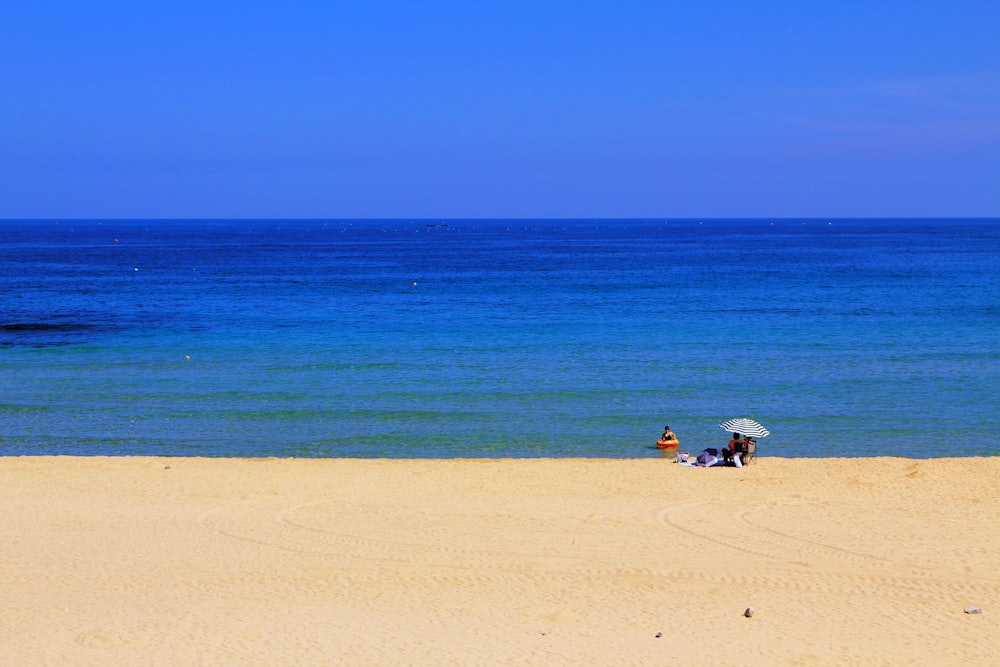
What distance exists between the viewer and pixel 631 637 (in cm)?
1320

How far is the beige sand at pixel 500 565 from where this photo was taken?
1295 centimetres

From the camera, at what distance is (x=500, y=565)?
629 inches

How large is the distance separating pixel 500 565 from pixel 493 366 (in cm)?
2200

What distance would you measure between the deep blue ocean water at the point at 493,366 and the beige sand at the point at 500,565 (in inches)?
167

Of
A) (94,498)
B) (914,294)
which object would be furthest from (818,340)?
(94,498)

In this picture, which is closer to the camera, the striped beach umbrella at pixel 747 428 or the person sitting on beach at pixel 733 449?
the person sitting on beach at pixel 733 449

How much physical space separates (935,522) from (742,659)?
7619 mm

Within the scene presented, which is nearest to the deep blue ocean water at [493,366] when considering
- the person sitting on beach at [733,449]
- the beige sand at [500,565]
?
the person sitting on beach at [733,449]

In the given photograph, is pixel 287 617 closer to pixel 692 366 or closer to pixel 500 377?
pixel 500 377

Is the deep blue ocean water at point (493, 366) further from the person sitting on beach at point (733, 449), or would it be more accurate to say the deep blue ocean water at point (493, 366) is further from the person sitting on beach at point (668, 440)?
the person sitting on beach at point (733, 449)

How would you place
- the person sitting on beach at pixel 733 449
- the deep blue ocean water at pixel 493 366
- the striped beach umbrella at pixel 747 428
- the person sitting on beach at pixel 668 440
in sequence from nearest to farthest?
the person sitting on beach at pixel 733 449 → the striped beach umbrella at pixel 747 428 → the person sitting on beach at pixel 668 440 → the deep blue ocean water at pixel 493 366

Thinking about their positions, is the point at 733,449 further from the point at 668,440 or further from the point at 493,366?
the point at 493,366

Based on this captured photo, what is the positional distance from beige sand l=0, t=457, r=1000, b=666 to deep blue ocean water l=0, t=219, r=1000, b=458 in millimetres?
4240

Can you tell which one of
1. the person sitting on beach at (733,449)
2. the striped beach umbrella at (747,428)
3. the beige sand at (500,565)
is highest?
the striped beach umbrella at (747,428)
